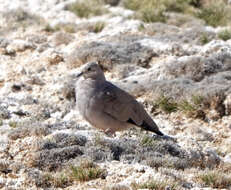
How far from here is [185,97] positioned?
11141 mm

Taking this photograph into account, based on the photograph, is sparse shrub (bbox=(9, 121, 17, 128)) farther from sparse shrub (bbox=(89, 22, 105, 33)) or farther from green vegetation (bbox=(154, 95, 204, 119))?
sparse shrub (bbox=(89, 22, 105, 33))

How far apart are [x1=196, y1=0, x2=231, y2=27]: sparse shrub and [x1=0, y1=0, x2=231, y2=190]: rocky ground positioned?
0.41 meters

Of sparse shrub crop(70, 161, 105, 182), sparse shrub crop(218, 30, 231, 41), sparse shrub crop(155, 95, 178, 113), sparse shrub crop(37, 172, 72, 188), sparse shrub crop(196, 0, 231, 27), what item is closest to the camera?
sparse shrub crop(37, 172, 72, 188)

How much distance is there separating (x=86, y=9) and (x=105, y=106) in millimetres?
9216

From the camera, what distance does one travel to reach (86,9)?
1731 centimetres

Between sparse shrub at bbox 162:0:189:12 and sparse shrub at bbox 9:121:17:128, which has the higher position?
sparse shrub at bbox 9:121:17:128

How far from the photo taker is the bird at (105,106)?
333 inches

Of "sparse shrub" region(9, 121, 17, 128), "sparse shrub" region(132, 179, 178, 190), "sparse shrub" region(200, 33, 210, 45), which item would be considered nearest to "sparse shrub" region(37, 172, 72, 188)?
"sparse shrub" region(132, 179, 178, 190)

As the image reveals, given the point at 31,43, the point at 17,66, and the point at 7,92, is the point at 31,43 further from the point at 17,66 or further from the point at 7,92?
the point at 7,92

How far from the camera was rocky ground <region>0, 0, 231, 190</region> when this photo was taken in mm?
6984

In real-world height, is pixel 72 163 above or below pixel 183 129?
above

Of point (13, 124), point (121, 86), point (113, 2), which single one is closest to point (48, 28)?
point (113, 2)

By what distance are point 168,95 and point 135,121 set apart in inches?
94.5

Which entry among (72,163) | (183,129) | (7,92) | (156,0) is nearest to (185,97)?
(183,129)
